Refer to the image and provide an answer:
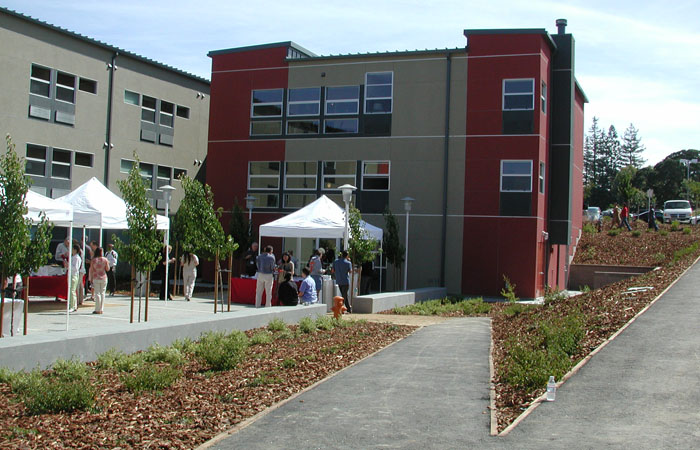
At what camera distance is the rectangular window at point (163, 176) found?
36156mm

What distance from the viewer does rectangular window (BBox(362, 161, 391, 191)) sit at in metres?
29.7

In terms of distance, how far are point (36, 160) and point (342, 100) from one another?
12.7 meters

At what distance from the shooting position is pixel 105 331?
11.4 m

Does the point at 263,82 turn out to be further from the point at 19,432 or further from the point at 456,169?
the point at 19,432

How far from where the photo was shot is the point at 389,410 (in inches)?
315

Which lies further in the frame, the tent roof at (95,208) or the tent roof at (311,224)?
the tent roof at (311,224)

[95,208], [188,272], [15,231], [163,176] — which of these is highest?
[163,176]

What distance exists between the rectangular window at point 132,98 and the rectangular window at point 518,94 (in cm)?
1719

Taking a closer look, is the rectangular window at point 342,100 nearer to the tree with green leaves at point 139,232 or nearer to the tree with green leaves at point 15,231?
the tree with green leaves at point 139,232

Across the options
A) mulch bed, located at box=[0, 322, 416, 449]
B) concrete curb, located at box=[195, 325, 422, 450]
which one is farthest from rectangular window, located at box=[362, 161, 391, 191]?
concrete curb, located at box=[195, 325, 422, 450]

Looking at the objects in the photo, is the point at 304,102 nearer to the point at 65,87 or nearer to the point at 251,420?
the point at 65,87

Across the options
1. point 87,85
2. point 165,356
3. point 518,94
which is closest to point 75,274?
point 165,356

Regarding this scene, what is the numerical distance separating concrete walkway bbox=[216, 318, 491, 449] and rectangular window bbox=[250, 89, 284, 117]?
21604 millimetres

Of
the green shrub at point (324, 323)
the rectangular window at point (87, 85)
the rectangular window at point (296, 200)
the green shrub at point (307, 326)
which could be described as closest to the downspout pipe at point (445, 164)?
the rectangular window at point (296, 200)
